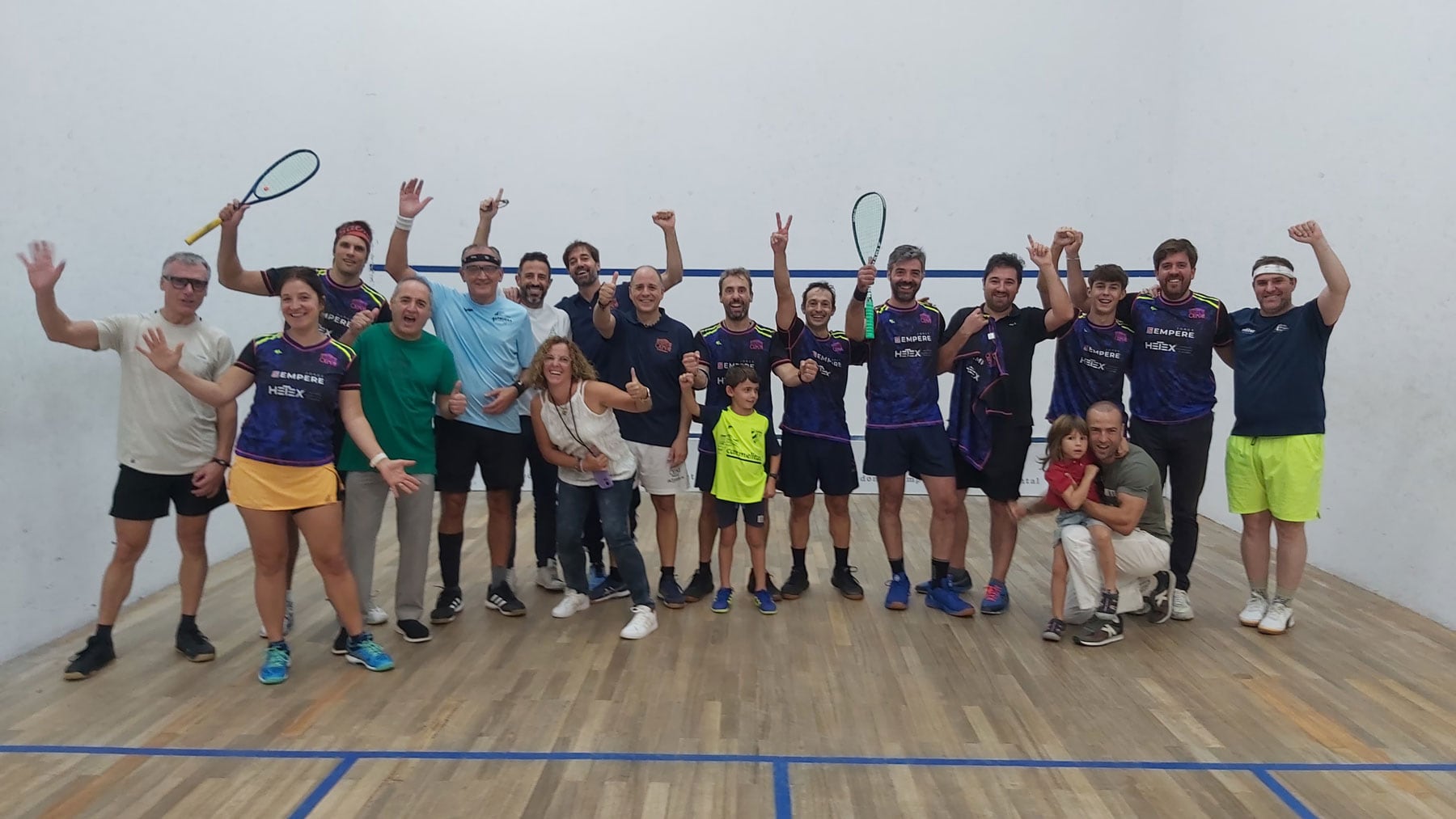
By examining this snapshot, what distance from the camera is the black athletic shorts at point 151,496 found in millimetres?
2370

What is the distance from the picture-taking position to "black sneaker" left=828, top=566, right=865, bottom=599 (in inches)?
121

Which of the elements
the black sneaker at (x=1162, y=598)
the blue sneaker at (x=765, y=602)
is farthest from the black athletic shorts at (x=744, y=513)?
the black sneaker at (x=1162, y=598)

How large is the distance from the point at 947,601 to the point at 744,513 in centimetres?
72

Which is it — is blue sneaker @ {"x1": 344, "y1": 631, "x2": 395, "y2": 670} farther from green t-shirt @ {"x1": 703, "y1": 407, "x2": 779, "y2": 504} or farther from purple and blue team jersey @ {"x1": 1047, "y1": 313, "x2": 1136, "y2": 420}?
purple and blue team jersey @ {"x1": 1047, "y1": 313, "x2": 1136, "y2": 420}

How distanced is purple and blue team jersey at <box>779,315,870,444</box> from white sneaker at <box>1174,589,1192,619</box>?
1.16 metres

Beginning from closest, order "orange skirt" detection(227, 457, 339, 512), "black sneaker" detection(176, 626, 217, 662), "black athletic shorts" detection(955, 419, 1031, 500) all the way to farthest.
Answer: "orange skirt" detection(227, 457, 339, 512) < "black sneaker" detection(176, 626, 217, 662) < "black athletic shorts" detection(955, 419, 1031, 500)

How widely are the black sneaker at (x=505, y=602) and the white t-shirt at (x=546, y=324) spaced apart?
22.8 inches

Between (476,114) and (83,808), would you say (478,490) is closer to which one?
(476,114)

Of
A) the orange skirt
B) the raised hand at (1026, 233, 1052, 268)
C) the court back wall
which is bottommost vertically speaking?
the orange skirt

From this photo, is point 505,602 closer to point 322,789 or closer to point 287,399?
point 287,399

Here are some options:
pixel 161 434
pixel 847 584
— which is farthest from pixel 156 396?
pixel 847 584

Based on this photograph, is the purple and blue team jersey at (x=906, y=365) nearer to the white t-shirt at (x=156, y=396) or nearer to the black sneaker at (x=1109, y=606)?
the black sneaker at (x=1109, y=606)

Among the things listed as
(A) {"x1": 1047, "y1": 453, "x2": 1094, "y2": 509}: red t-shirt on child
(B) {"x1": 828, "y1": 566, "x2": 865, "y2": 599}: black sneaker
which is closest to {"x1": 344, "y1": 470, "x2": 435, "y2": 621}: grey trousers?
(B) {"x1": 828, "y1": 566, "x2": 865, "y2": 599}: black sneaker

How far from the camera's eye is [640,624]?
8.78 ft
